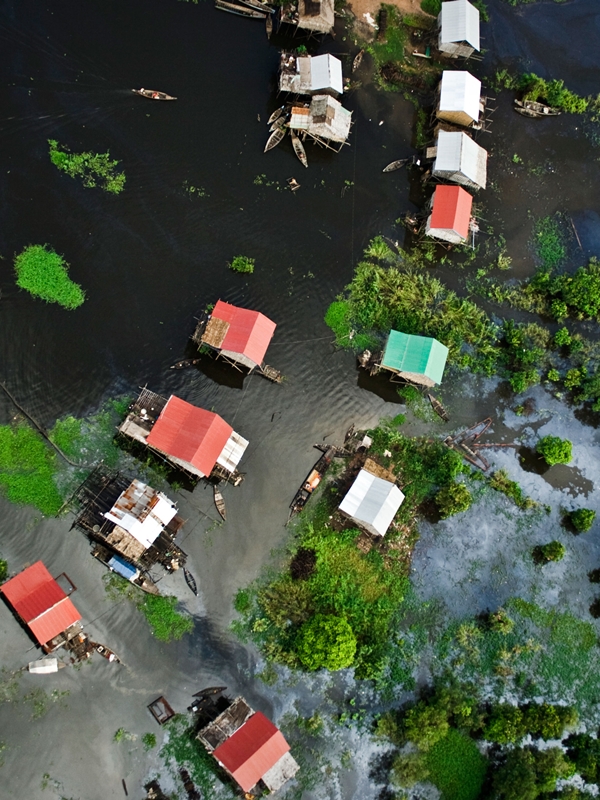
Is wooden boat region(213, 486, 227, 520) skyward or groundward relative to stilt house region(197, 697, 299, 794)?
skyward

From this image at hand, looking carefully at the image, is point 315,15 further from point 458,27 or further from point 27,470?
point 27,470

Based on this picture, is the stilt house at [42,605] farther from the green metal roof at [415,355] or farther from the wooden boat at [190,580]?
the green metal roof at [415,355]

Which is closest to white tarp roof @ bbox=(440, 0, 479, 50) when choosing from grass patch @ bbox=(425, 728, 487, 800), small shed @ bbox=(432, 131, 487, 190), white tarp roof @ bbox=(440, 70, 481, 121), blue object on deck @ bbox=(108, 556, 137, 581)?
white tarp roof @ bbox=(440, 70, 481, 121)

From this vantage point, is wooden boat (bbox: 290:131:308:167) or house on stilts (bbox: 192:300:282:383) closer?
house on stilts (bbox: 192:300:282:383)

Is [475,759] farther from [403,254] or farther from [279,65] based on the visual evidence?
[279,65]

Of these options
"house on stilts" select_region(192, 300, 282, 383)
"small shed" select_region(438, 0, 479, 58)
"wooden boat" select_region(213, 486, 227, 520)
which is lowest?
"wooden boat" select_region(213, 486, 227, 520)

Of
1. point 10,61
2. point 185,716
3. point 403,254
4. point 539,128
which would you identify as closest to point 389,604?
point 185,716

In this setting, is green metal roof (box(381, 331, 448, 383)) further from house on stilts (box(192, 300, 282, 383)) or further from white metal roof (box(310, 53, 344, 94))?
white metal roof (box(310, 53, 344, 94))
